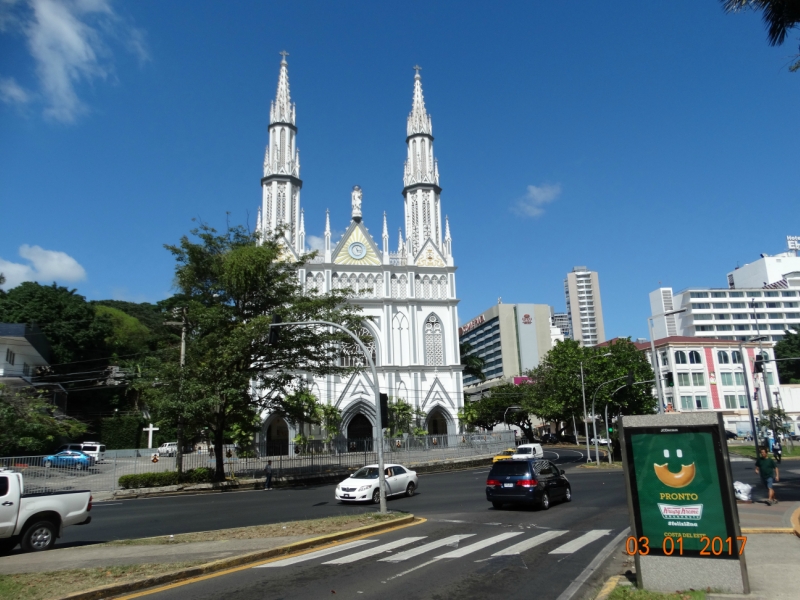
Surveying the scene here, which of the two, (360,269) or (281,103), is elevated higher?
(281,103)

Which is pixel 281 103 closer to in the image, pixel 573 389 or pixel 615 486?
pixel 573 389

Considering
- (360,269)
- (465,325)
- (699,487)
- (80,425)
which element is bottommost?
(699,487)

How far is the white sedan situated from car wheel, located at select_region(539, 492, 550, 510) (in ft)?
16.2

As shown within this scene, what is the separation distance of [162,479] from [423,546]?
19683mm

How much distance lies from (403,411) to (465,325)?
3886 inches

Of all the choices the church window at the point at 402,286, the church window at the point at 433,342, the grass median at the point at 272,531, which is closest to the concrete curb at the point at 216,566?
the grass median at the point at 272,531

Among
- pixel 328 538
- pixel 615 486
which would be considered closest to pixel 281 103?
pixel 615 486

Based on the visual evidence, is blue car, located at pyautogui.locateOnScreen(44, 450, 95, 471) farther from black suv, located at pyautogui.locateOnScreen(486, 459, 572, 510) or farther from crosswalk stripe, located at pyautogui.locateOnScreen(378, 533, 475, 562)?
crosswalk stripe, located at pyautogui.locateOnScreen(378, 533, 475, 562)

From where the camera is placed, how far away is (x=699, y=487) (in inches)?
275

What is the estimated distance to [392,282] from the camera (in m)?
55.4

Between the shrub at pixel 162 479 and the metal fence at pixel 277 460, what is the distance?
629 millimetres

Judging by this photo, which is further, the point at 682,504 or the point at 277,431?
the point at 277,431

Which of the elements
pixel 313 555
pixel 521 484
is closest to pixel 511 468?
pixel 521 484

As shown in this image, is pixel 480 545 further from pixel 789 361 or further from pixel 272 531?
pixel 789 361
